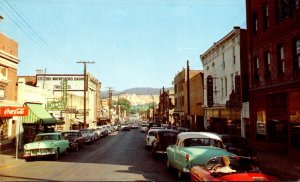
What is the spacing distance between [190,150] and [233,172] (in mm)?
4766

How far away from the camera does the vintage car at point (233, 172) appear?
800 centimetres

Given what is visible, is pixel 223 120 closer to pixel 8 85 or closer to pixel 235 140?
Answer: pixel 235 140

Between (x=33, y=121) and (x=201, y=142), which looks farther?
(x=33, y=121)

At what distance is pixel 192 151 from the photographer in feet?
43.5

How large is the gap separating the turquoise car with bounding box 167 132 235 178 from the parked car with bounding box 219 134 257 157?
13.0ft

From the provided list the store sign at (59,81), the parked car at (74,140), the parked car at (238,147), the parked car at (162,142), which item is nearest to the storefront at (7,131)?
the parked car at (74,140)

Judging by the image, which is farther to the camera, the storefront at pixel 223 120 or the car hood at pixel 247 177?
the storefront at pixel 223 120

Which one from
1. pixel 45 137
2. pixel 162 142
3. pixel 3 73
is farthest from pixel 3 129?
pixel 162 142

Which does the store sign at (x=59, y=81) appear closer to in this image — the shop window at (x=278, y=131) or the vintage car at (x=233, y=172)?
the shop window at (x=278, y=131)

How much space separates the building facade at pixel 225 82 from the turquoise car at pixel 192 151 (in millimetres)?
17302

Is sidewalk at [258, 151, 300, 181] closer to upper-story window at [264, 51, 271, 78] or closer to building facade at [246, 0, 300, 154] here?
building facade at [246, 0, 300, 154]

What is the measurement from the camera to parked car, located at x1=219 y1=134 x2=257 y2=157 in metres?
18.6

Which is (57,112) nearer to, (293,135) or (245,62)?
(245,62)

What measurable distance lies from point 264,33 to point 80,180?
61.3 feet
